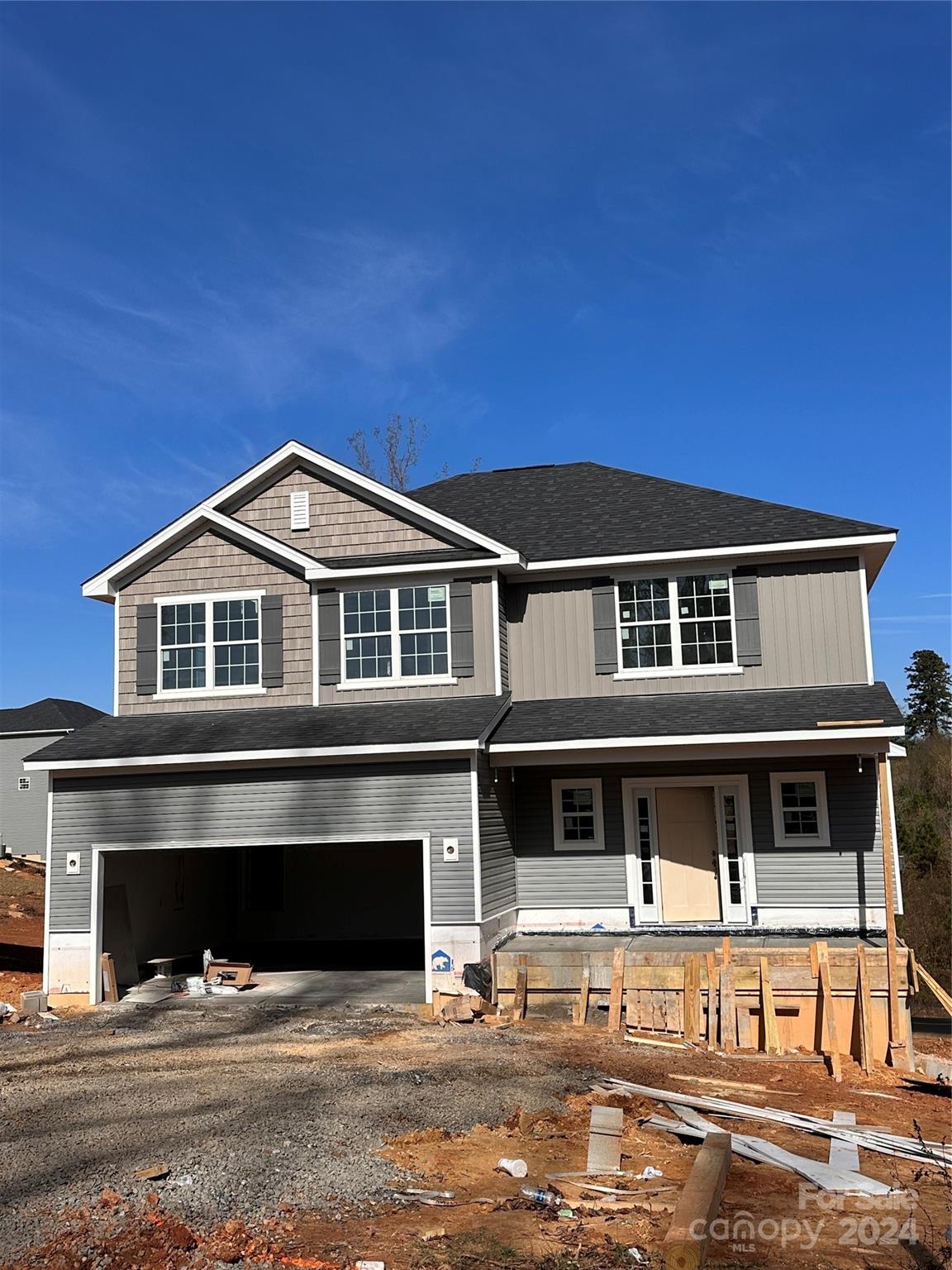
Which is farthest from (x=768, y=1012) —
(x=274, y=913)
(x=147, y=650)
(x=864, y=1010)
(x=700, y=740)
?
(x=274, y=913)

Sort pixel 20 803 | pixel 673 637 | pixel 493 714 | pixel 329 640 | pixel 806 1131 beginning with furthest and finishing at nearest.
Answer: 1. pixel 20 803
2. pixel 329 640
3. pixel 673 637
4. pixel 493 714
5. pixel 806 1131

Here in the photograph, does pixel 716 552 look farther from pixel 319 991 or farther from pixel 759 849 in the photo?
pixel 319 991

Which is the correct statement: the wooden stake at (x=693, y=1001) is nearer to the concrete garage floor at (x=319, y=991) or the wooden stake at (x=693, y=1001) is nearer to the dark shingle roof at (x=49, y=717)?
the concrete garage floor at (x=319, y=991)

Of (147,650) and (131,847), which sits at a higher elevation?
(147,650)

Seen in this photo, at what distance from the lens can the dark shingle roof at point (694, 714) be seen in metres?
15.3

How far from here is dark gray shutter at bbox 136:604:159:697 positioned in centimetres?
1809

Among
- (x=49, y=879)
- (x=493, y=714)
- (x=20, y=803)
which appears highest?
(x=493, y=714)

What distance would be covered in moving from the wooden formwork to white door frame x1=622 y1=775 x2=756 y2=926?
2808 mm

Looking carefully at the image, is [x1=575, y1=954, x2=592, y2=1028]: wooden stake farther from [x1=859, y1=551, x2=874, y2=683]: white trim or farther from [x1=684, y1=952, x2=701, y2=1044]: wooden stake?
[x1=859, y1=551, x2=874, y2=683]: white trim

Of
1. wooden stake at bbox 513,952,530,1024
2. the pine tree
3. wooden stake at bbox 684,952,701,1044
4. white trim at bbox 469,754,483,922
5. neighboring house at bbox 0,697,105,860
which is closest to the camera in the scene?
wooden stake at bbox 684,952,701,1044

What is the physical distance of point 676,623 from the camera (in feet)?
57.2

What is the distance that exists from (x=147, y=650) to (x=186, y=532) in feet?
6.80

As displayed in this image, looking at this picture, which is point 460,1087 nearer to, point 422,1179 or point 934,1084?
point 422,1179

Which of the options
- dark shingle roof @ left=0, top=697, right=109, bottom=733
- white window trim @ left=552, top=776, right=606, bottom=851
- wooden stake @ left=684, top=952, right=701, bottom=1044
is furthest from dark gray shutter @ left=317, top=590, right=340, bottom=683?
dark shingle roof @ left=0, top=697, right=109, bottom=733
